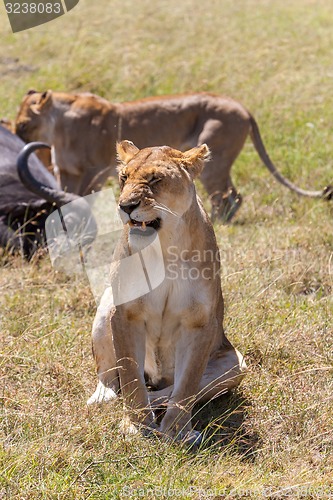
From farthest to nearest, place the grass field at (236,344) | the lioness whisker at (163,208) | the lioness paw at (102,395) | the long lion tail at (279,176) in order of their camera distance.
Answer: the long lion tail at (279,176) < the lioness paw at (102,395) < the lioness whisker at (163,208) < the grass field at (236,344)

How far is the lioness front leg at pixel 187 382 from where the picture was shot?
13.0ft

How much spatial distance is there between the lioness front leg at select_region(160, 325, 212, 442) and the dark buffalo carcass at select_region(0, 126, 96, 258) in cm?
291

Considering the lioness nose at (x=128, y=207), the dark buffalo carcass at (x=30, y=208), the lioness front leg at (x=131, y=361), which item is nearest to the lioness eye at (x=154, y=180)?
the lioness nose at (x=128, y=207)

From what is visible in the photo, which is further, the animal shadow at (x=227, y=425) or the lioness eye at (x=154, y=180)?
the animal shadow at (x=227, y=425)

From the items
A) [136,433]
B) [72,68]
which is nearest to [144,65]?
[72,68]

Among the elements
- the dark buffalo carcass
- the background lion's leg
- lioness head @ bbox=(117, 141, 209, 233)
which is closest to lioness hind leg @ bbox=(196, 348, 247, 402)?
lioness head @ bbox=(117, 141, 209, 233)

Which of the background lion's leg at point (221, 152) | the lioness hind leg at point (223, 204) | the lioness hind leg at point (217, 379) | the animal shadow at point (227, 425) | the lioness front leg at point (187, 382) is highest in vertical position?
the lioness front leg at point (187, 382)

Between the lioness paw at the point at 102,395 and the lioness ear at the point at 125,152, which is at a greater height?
the lioness ear at the point at 125,152

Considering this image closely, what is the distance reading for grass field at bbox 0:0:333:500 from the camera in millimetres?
3568

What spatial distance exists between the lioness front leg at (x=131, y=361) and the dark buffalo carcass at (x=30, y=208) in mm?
2785

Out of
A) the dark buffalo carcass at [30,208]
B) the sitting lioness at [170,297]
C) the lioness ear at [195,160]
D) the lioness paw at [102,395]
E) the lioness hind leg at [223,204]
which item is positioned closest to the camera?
the sitting lioness at [170,297]

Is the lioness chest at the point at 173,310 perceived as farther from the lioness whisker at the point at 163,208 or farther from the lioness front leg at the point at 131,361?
the lioness whisker at the point at 163,208

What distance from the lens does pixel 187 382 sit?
398 cm

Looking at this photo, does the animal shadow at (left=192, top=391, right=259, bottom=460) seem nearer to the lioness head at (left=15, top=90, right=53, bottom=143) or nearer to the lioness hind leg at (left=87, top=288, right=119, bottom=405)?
the lioness hind leg at (left=87, top=288, right=119, bottom=405)
